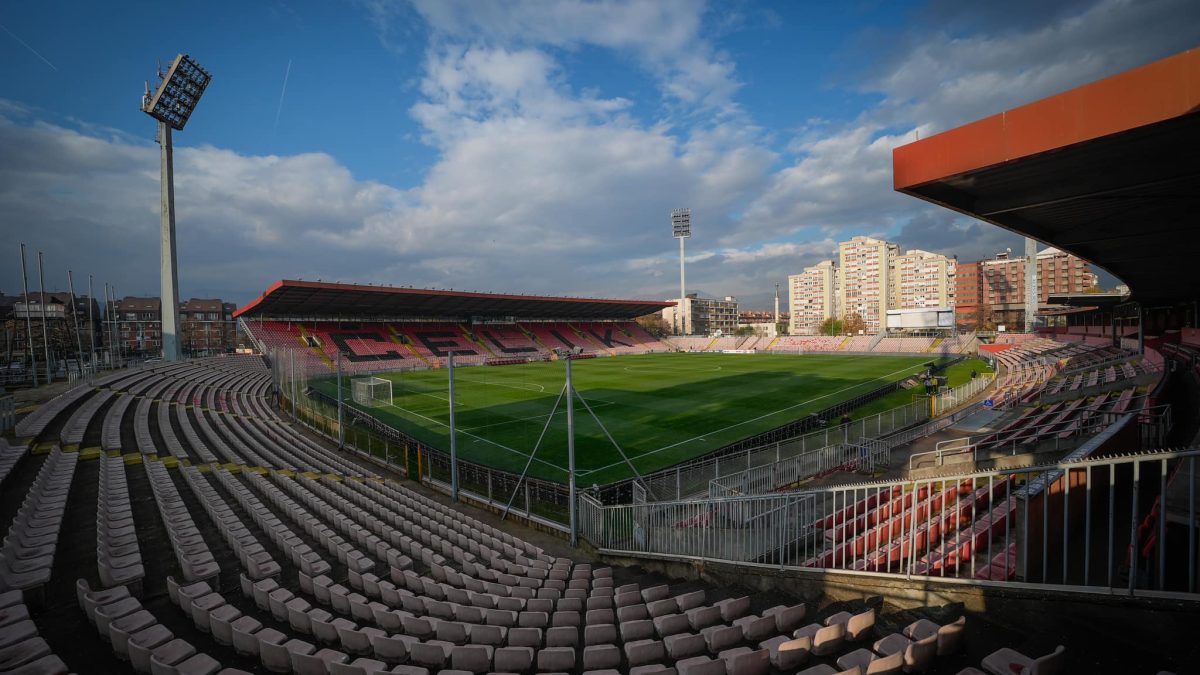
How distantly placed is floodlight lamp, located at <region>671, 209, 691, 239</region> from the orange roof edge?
10212 centimetres

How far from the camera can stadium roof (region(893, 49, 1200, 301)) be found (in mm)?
3197

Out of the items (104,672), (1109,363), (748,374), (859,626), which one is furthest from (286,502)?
(748,374)

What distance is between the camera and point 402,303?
53.5 meters

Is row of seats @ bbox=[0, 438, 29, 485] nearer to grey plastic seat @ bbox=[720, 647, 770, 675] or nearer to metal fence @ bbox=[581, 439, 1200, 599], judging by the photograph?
metal fence @ bbox=[581, 439, 1200, 599]

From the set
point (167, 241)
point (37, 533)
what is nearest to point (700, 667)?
point (37, 533)

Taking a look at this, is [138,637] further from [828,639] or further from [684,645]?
[828,639]

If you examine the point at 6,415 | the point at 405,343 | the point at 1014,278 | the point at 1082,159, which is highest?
the point at 1014,278

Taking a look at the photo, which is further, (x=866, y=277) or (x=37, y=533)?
(x=866, y=277)

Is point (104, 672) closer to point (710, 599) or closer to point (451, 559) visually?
point (451, 559)

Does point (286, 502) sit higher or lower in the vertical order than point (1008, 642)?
lower

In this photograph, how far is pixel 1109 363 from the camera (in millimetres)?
21453

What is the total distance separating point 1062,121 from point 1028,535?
3681mm

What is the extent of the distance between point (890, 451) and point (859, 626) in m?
13.7

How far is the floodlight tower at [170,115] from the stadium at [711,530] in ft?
Answer: 78.7
